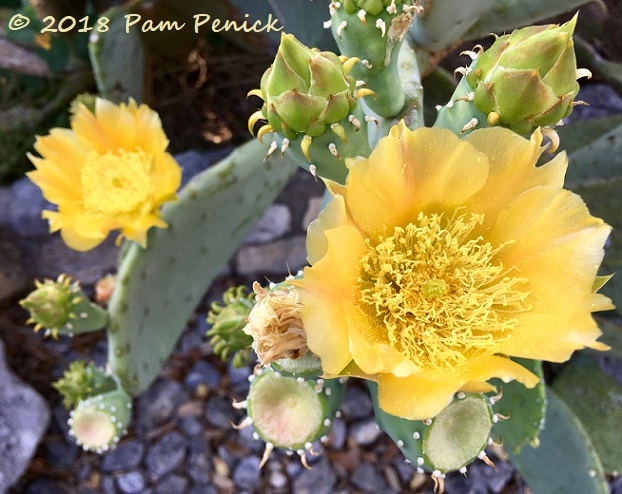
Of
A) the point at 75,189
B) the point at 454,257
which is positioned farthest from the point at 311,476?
the point at 454,257

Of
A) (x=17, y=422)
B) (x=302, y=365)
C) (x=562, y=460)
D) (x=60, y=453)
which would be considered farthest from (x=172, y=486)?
(x=302, y=365)

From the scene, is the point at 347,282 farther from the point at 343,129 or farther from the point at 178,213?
the point at 178,213

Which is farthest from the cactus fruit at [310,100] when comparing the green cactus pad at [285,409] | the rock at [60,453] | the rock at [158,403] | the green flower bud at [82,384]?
the rock at [60,453]

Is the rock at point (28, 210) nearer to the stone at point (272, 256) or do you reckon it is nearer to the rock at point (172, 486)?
the stone at point (272, 256)

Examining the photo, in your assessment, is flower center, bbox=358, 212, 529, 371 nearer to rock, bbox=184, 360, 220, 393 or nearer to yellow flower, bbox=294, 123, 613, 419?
yellow flower, bbox=294, 123, 613, 419

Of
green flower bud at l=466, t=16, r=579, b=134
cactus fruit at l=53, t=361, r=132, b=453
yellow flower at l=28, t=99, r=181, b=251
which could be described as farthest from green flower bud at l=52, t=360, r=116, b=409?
green flower bud at l=466, t=16, r=579, b=134

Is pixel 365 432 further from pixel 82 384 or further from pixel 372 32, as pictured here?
pixel 372 32
